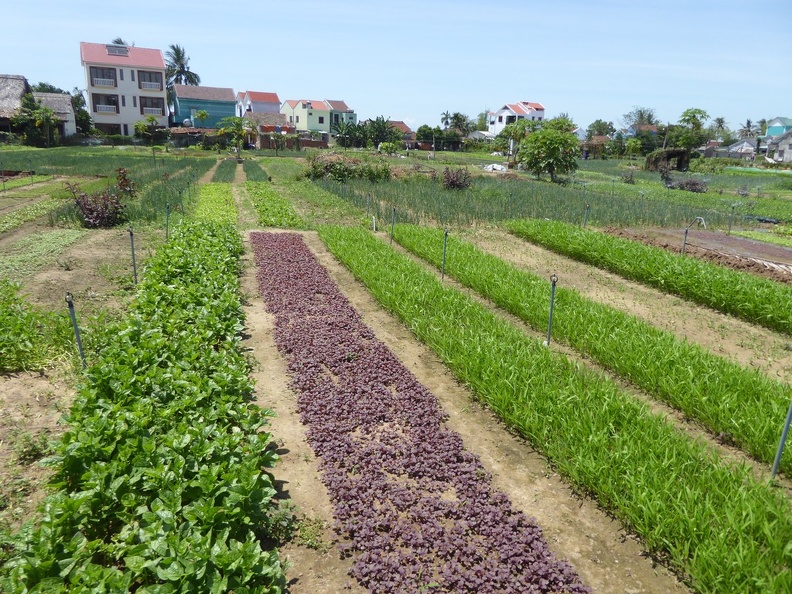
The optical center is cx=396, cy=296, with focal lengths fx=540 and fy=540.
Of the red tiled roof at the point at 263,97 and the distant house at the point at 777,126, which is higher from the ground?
the red tiled roof at the point at 263,97

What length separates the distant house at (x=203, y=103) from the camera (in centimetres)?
6606

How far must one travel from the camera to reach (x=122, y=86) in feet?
175

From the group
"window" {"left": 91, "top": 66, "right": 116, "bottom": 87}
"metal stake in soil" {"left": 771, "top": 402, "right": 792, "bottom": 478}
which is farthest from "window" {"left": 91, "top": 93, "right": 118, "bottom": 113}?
"metal stake in soil" {"left": 771, "top": 402, "right": 792, "bottom": 478}

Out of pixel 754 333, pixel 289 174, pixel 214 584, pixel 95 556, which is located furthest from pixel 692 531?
pixel 289 174

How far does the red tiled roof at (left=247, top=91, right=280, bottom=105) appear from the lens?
258 ft

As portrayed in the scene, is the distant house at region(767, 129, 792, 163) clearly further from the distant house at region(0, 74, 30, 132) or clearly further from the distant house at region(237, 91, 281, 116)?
the distant house at region(0, 74, 30, 132)

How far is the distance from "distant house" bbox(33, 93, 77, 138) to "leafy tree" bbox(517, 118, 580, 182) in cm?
4023

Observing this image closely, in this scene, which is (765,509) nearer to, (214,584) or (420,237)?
(214,584)

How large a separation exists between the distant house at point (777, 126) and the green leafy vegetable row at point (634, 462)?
103538 mm

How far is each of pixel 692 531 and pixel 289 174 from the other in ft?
100

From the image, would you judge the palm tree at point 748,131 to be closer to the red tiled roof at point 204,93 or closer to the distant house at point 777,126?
the distant house at point 777,126

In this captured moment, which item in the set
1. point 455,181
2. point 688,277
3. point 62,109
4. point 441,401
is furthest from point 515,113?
point 441,401

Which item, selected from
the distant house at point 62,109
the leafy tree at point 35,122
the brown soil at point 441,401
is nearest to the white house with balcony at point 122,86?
the distant house at point 62,109

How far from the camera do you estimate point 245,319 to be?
8125 mm
